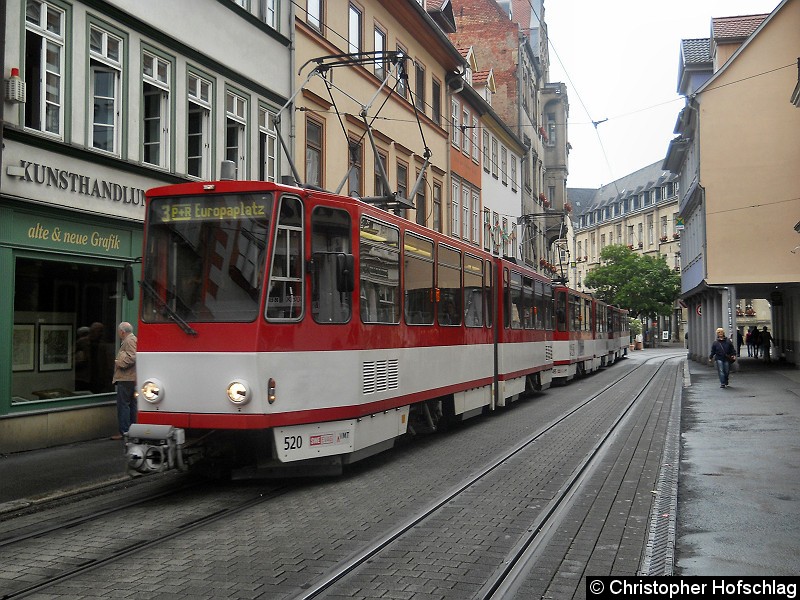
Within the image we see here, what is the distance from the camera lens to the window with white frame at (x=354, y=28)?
2369 centimetres

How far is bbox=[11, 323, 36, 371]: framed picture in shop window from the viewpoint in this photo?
12.4 m

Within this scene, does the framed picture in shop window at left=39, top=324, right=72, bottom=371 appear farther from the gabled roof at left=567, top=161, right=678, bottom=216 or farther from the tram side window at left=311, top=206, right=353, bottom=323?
the gabled roof at left=567, top=161, right=678, bottom=216

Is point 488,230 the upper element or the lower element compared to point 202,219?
upper

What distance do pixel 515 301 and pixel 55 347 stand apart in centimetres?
988

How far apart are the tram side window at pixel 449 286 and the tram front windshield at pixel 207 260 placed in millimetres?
4863

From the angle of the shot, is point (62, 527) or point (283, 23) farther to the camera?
point (283, 23)

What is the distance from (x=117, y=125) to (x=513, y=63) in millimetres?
38432

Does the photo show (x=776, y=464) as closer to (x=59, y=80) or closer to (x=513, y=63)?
(x=59, y=80)

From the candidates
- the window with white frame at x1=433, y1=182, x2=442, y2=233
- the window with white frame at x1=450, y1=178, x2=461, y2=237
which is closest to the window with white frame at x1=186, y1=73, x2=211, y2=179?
the window with white frame at x1=433, y1=182, x2=442, y2=233

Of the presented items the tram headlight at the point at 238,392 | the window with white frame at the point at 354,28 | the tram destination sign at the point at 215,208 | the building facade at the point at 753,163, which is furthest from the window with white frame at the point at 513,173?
the tram headlight at the point at 238,392

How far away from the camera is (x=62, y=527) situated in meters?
7.70

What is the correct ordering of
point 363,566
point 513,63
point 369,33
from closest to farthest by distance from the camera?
point 363,566 < point 369,33 < point 513,63

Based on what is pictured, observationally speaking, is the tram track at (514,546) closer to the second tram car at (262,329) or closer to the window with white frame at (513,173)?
the second tram car at (262,329)

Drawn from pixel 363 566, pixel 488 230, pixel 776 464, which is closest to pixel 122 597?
pixel 363 566
